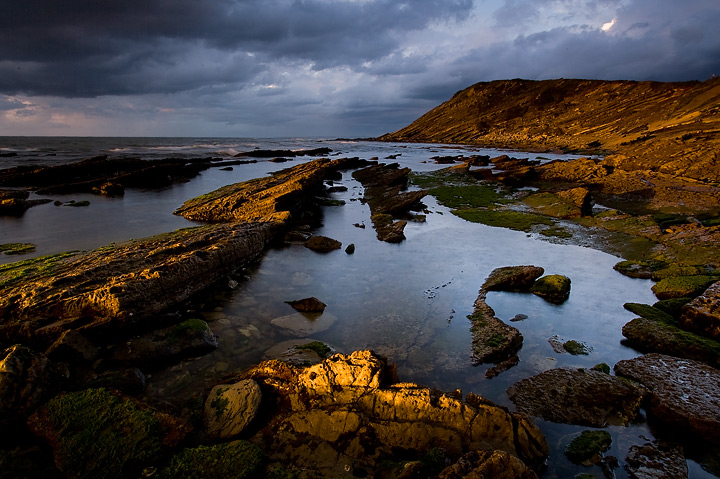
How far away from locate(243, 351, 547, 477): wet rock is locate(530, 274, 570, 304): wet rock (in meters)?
5.93

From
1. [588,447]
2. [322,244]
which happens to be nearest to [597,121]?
[322,244]

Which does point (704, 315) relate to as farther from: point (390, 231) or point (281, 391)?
point (390, 231)

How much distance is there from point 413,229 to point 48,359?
49.3ft

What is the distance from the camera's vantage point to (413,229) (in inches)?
717

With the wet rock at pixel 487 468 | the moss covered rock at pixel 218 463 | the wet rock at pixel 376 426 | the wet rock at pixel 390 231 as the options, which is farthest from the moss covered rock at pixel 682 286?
the moss covered rock at pixel 218 463

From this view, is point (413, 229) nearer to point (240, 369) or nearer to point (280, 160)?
point (240, 369)

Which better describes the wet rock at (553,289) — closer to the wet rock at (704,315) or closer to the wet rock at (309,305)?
the wet rock at (704,315)

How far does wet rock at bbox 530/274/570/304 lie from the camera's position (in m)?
10.1

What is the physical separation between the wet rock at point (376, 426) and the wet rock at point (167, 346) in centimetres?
295

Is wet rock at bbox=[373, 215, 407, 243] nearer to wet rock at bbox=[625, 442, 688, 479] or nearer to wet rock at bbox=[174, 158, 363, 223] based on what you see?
wet rock at bbox=[174, 158, 363, 223]

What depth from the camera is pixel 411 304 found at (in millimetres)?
10000

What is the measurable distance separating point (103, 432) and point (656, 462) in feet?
25.4

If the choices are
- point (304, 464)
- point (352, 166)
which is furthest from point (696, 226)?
point (352, 166)

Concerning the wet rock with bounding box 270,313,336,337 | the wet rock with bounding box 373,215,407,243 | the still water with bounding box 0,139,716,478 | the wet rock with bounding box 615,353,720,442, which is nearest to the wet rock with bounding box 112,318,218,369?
the still water with bounding box 0,139,716,478
